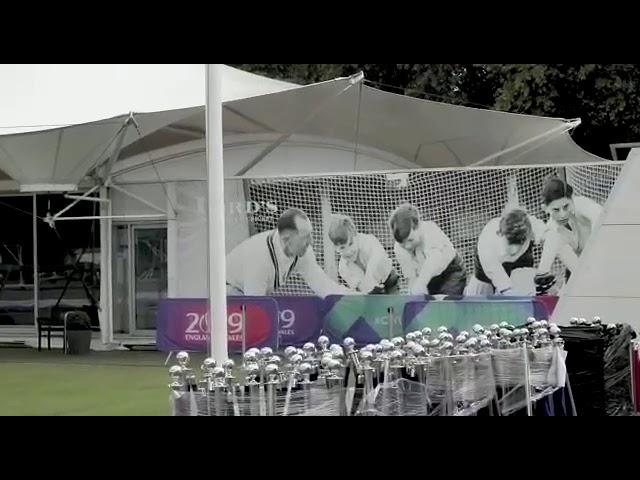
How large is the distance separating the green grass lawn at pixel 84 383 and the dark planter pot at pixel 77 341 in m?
0.19

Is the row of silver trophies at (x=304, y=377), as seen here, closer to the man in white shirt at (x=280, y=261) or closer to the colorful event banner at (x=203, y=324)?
the colorful event banner at (x=203, y=324)

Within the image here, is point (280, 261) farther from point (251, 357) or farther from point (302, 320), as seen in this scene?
point (251, 357)

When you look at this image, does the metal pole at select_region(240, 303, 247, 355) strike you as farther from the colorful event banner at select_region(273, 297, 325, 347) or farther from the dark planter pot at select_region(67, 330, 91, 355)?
the dark planter pot at select_region(67, 330, 91, 355)

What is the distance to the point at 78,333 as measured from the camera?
49.2ft

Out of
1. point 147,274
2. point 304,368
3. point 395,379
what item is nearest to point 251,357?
point 304,368

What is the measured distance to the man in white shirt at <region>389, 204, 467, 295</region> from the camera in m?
14.5

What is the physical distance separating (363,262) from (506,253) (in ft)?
7.11

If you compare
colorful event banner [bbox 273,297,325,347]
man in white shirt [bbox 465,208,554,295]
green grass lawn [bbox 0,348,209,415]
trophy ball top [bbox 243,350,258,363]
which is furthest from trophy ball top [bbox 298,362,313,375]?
man in white shirt [bbox 465,208,554,295]

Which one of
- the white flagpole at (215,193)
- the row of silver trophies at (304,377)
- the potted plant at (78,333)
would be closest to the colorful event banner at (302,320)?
the potted plant at (78,333)

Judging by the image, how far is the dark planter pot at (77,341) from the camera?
590 inches
